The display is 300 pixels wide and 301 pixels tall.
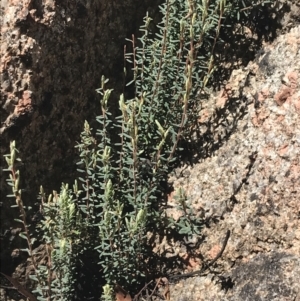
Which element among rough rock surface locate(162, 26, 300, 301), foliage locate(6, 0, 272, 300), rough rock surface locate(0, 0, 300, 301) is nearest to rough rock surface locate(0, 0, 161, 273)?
rough rock surface locate(0, 0, 300, 301)

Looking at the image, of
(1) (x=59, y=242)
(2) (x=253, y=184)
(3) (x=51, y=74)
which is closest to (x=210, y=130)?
(2) (x=253, y=184)

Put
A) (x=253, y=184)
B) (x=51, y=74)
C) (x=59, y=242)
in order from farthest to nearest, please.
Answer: (x=51, y=74)
(x=253, y=184)
(x=59, y=242)

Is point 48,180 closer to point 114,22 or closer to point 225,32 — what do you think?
point 114,22

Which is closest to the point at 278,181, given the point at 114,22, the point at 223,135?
the point at 223,135

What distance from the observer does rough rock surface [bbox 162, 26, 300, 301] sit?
2.62 metres

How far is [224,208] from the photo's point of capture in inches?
113

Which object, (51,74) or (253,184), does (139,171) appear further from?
(51,74)

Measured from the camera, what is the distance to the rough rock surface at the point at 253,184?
262cm

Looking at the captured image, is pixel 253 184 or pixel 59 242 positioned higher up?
pixel 253 184

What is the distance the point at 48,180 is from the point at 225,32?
1.56 m

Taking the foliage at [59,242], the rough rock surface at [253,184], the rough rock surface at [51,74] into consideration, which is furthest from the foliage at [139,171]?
the rough rock surface at [51,74]

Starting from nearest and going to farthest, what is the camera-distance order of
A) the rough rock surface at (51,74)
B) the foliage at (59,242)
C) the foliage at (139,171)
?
the foliage at (59,242)
the foliage at (139,171)
the rough rock surface at (51,74)

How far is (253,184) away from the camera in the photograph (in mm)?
2783

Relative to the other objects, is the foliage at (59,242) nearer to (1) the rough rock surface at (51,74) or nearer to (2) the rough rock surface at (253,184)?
(1) the rough rock surface at (51,74)
